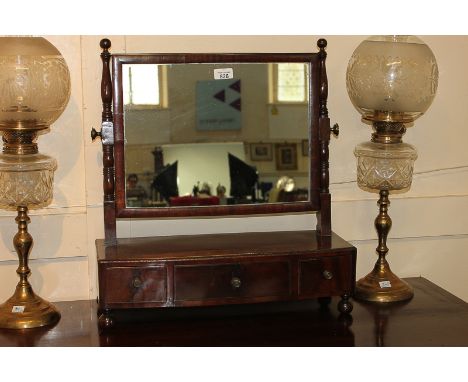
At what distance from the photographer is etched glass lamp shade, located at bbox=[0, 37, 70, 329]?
2.29m

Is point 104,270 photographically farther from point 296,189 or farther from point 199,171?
point 296,189

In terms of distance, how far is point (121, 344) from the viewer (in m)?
2.30

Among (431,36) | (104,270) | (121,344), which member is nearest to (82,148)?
(104,270)

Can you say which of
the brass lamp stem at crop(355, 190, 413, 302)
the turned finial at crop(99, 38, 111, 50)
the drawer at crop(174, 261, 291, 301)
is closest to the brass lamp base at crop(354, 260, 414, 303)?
the brass lamp stem at crop(355, 190, 413, 302)

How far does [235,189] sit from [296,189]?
225 mm

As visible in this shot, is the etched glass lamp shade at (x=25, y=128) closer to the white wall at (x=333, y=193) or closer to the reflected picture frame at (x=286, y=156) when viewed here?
the white wall at (x=333, y=193)

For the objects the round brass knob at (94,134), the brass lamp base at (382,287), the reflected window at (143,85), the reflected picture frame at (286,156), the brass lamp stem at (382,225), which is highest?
the reflected window at (143,85)

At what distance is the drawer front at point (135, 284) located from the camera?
92.8 inches

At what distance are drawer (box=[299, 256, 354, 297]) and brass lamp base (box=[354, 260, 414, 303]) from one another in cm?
20

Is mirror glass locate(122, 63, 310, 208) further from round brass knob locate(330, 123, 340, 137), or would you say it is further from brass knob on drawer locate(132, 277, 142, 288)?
brass knob on drawer locate(132, 277, 142, 288)

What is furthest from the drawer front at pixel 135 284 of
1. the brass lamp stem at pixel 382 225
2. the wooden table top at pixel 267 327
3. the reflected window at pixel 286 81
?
the brass lamp stem at pixel 382 225

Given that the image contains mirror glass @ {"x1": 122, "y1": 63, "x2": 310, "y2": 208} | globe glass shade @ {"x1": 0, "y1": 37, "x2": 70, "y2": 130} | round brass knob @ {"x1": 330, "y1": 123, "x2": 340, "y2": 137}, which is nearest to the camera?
globe glass shade @ {"x1": 0, "y1": 37, "x2": 70, "y2": 130}

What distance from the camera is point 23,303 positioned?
2441 mm

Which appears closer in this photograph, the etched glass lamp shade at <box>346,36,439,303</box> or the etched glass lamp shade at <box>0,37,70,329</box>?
the etched glass lamp shade at <box>0,37,70,329</box>
